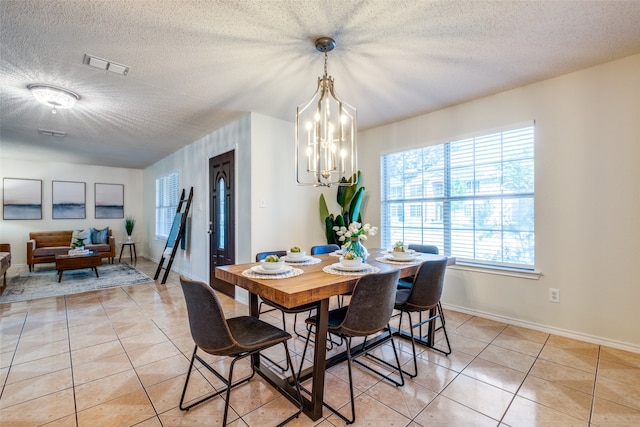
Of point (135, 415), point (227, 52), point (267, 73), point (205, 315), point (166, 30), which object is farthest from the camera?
point (267, 73)

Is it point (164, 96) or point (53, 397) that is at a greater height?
point (164, 96)

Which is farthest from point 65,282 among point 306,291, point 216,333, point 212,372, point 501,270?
point 501,270

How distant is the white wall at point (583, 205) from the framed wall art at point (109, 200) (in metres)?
8.56

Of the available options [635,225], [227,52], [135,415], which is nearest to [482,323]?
[635,225]

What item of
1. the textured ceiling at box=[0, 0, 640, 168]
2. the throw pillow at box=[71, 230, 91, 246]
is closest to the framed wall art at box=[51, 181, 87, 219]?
the throw pillow at box=[71, 230, 91, 246]

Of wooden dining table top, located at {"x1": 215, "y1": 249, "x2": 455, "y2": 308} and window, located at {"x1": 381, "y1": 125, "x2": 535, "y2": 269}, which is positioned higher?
window, located at {"x1": 381, "y1": 125, "x2": 535, "y2": 269}

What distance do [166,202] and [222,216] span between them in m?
3.00

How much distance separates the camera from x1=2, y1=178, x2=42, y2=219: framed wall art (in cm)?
638

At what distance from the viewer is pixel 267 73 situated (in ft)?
9.13

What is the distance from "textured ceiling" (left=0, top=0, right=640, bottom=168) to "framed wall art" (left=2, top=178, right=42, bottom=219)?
4.01 meters

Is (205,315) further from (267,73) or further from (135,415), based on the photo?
(267,73)

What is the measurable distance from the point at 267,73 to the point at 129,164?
20.7 feet

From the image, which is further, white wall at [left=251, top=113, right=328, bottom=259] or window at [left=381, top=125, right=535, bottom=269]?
white wall at [left=251, top=113, right=328, bottom=259]

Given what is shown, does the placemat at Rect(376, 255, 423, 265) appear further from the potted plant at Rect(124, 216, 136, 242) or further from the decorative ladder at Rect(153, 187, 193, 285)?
the potted plant at Rect(124, 216, 136, 242)
